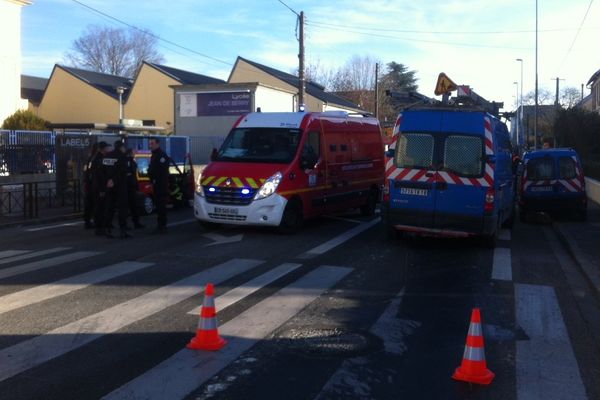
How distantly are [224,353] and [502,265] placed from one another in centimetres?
604

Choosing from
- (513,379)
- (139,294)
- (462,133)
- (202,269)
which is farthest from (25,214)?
(513,379)

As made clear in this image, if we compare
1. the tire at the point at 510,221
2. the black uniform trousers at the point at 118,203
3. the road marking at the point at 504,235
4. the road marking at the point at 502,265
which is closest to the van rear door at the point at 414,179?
the road marking at the point at 502,265

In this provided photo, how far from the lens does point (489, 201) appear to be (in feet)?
36.7

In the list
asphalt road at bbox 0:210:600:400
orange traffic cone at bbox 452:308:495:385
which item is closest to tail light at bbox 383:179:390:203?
asphalt road at bbox 0:210:600:400

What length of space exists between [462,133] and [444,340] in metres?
6.00

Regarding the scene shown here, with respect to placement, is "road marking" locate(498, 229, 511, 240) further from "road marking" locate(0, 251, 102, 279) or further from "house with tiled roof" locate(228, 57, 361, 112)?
"house with tiled roof" locate(228, 57, 361, 112)

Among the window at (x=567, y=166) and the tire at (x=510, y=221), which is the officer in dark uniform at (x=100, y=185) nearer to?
the tire at (x=510, y=221)

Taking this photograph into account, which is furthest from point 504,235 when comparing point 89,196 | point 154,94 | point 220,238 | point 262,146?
point 154,94

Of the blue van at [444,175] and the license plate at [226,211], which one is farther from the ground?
the blue van at [444,175]

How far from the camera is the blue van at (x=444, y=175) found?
36.9ft

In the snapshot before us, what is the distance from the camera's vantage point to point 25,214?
1627 cm

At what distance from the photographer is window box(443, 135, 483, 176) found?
37.2 feet

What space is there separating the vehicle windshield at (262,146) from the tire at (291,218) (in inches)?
35.2

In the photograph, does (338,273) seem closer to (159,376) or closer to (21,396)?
(159,376)
